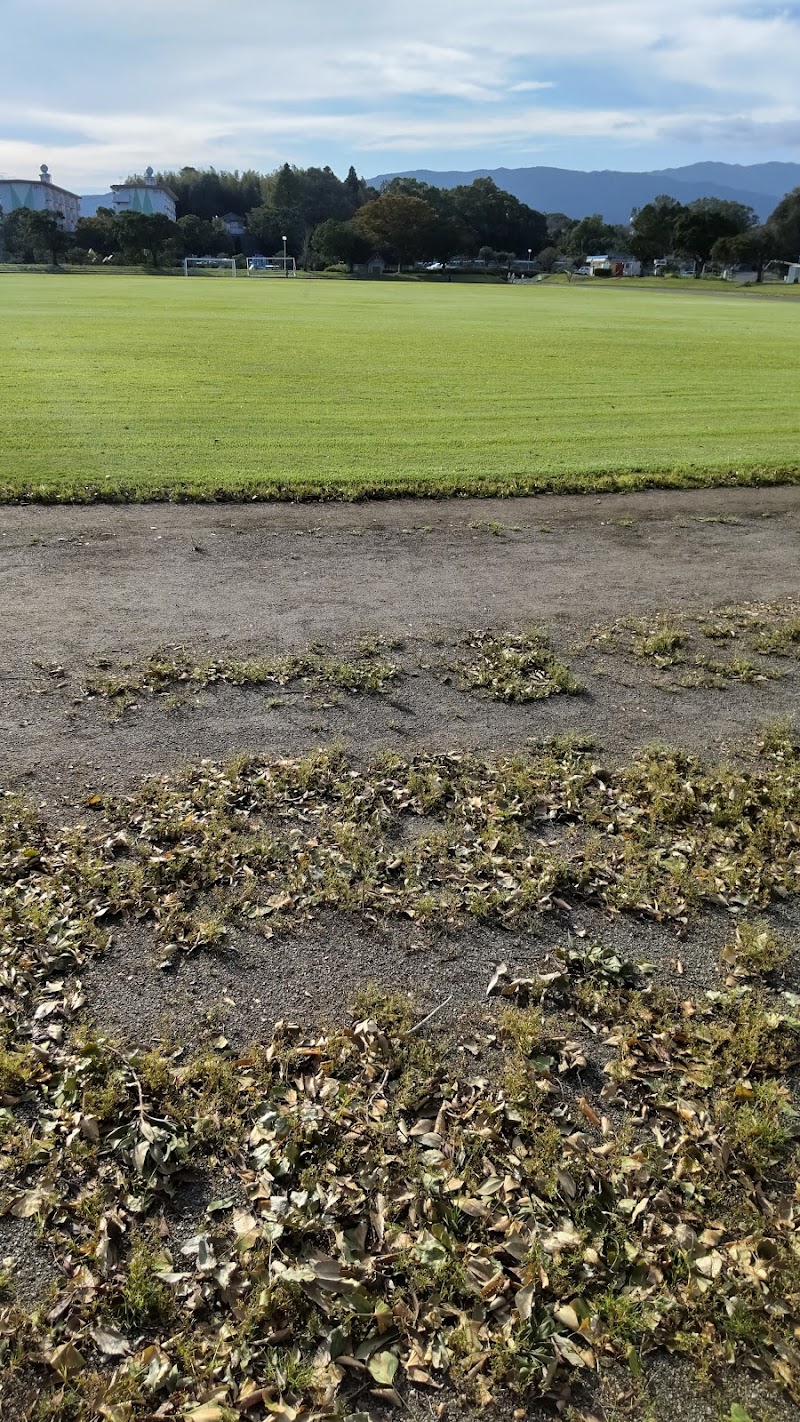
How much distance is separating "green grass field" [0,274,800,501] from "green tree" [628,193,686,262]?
315ft

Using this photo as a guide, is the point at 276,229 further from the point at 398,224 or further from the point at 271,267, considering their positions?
the point at 398,224

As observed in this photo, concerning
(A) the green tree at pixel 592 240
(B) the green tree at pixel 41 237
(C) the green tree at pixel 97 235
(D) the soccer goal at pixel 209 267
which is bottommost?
(D) the soccer goal at pixel 209 267

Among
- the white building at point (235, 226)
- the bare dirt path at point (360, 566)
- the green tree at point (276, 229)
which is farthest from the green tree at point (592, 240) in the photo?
the bare dirt path at point (360, 566)

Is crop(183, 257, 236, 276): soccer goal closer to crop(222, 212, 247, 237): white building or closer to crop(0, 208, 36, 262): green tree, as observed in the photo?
crop(0, 208, 36, 262): green tree

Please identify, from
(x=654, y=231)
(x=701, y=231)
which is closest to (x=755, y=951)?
(x=701, y=231)

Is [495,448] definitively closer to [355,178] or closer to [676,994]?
[676,994]

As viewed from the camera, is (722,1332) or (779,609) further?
(779,609)

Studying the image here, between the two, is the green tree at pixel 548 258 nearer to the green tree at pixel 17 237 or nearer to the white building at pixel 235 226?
the white building at pixel 235 226

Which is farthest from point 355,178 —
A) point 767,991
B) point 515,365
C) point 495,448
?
point 767,991

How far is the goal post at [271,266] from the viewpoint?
114 meters

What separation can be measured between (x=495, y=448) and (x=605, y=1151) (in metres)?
14.2

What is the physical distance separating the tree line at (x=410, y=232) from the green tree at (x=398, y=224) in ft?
0.45

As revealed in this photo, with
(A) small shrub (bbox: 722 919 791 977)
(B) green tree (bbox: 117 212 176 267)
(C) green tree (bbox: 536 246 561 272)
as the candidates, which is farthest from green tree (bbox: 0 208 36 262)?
(A) small shrub (bbox: 722 919 791 977)

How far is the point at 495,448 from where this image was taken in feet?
54.2
